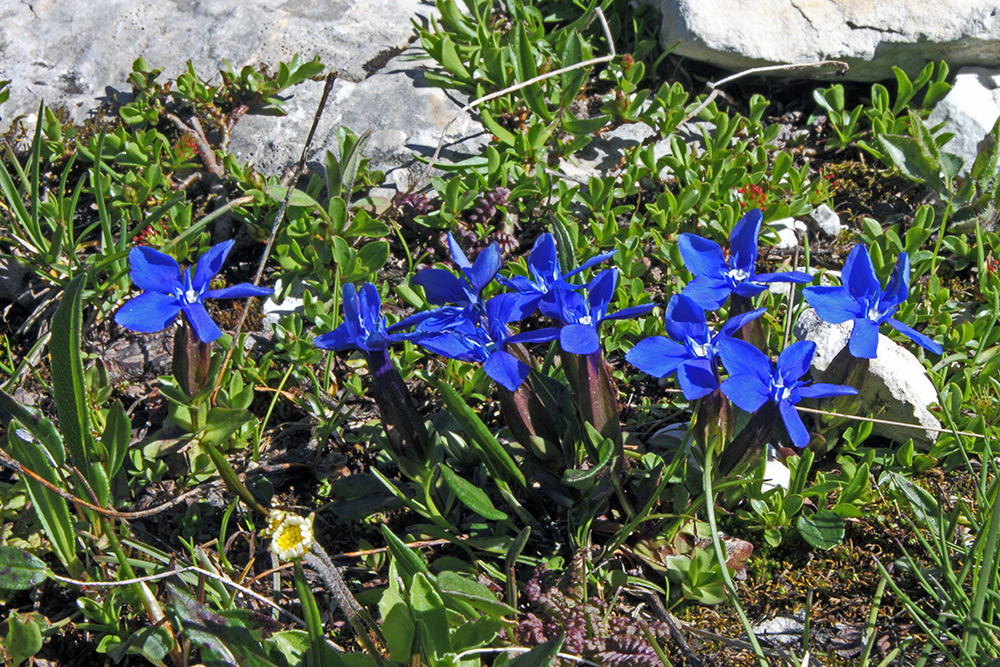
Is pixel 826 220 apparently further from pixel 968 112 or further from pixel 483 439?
pixel 483 439

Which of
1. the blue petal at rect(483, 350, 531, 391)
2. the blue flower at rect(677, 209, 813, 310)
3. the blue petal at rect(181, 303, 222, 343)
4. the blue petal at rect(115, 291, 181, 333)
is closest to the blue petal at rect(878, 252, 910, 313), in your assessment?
the blue flower at rect(677, 209, 813, 310)

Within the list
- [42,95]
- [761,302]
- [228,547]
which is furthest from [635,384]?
[42,95]

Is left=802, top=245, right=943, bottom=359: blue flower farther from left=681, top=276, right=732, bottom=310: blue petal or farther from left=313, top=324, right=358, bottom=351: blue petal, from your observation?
left=313, top=324, right=358, bottom=351: blue petal

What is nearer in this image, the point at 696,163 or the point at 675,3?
the point at 696,163

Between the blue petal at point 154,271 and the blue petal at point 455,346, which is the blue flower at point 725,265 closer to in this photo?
the blue petal at point 455,346

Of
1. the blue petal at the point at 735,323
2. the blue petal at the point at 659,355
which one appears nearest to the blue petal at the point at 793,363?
the blue petal at the point at 735,323

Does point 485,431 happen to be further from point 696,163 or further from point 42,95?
point 42,95

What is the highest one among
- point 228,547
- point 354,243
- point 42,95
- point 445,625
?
point 42,95
